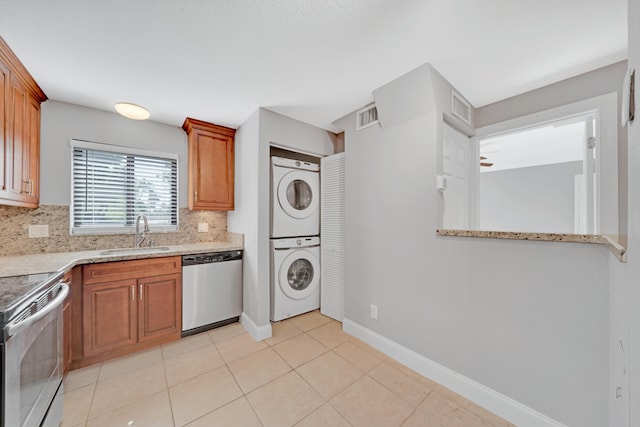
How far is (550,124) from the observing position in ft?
6.23

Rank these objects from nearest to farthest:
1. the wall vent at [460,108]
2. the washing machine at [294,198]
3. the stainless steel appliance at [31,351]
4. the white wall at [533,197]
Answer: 1. the stainless steel appliance at [31,351]
2. the wall vent at [460,108]
3. the washing machine at [294,198]
4. the white wall at [533,197]

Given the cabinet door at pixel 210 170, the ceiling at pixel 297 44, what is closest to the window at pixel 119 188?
the cabinet door at pixel 210 170

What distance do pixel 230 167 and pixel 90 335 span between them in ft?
6.59

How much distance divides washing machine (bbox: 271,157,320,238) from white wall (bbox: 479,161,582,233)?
3023 millimetres

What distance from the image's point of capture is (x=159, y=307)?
84.7 inches

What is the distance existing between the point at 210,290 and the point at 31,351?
1432 millimetres

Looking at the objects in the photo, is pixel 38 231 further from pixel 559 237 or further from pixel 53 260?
pixel 559 237

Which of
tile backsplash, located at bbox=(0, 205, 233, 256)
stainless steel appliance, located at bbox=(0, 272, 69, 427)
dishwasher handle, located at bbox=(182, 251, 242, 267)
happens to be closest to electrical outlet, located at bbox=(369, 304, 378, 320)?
dishwasher handle, located at bbox=(182, 251, 242, 267)

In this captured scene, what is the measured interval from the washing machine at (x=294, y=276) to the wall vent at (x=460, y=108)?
1.99m

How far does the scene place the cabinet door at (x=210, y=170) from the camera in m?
2.63

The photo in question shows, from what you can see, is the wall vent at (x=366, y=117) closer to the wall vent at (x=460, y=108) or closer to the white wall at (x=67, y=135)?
the wall vent at (x=460, y=108)

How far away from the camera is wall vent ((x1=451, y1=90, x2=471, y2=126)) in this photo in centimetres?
193

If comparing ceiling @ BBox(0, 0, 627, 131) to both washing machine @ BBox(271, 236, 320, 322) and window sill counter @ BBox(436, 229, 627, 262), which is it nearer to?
window sill counter @ BBox(436, 229, 627, 262)

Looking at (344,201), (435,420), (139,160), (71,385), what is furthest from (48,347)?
(344,201)
